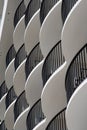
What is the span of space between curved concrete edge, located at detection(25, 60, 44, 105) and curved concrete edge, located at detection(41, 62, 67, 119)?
3.56 metres

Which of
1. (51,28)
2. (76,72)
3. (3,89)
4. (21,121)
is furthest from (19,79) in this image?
(76,72)

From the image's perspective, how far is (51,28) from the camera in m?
23.1

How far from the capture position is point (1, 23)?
3525cm

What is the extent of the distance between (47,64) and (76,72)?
3355mm

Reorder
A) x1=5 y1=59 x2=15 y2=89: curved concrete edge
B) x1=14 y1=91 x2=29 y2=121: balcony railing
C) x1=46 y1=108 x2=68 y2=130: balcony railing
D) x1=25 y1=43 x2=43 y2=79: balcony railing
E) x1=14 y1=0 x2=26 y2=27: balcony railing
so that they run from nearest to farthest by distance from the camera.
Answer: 1. x1=46 y1=108 x2=68 y2=130: balcony railing
2. x1=25 y1=43 x2=43 y2=79: balcony railing
3. x1=14 y1=91 x2=29 y2=121: balcony railing
4. x1=14 y1=0 x2=26 y2=27: balcony railing
5. x1=5 y1=59 x2=15 y2=89: curved concrete edge

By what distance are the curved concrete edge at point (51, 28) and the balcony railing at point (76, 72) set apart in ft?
13.8

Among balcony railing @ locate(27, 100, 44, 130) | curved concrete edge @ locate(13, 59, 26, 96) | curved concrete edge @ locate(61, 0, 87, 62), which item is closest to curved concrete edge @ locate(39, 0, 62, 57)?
balcony railing @ locate(27, 100, 44, 130)

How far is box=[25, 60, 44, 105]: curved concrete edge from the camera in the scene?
2519cm

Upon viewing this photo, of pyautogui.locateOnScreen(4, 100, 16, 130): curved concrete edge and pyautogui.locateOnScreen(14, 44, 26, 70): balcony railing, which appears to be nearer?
pyautogui.locateOnScreen(14, 44, 26, 70): balcony railing

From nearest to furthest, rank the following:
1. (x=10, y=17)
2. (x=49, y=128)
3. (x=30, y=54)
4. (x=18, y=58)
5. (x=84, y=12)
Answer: (x=84, y=12) → (x=49, y=128) → (x=30, y=54) → (x=18, y=58) → (x=10, y=17)

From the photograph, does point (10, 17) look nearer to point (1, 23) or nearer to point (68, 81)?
point (1, 23)

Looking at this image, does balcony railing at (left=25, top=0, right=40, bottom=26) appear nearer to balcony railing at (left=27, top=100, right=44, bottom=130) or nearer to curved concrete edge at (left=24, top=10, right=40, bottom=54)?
curved concrete edge at (left=24, top=10, right=40, bottom=54)

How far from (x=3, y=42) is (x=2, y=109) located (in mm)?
4744

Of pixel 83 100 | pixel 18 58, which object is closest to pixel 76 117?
pixel 83 100
